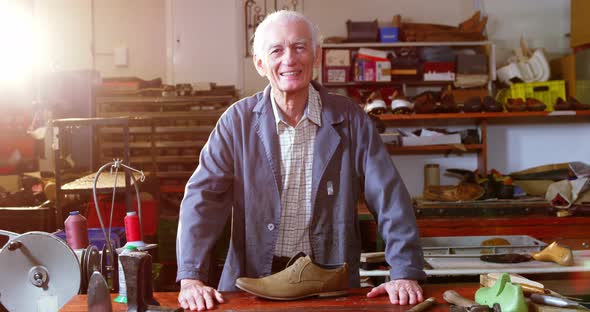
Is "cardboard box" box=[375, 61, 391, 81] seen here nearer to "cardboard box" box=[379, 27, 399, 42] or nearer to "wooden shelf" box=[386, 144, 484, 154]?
"cardboard box" box=[379, 27, 399, 42]

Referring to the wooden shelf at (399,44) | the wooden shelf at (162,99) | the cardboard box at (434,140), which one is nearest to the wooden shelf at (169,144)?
the wooden shelf at (162,99)

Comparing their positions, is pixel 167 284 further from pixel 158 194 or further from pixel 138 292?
pixel 138 292

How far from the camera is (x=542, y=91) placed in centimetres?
554

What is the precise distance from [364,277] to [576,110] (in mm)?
2685

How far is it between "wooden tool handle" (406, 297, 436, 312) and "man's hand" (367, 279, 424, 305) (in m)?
0.05

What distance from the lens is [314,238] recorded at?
2.27m

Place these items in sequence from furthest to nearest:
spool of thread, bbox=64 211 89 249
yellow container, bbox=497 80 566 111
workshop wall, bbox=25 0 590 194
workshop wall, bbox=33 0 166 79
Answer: workshop wall, bbox=33 0 166 79 → workshop wall, bbox=25 0 590 194 → yellow container, bbox=497 80 566 111 → spool of thread, bbox=64 211 89 249

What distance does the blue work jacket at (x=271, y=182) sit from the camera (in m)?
2.21

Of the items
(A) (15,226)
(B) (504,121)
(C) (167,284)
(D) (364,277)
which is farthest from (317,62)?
(B) (504,121)

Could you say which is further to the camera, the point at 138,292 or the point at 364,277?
the point at 364,277

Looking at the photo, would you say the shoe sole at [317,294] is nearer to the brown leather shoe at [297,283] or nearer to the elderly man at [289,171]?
the brown leather shoe at [297,283]

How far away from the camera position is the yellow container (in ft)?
18.1

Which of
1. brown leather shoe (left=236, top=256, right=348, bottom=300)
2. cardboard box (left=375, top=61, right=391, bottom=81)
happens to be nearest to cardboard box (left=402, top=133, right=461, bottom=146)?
cardboard box (left=375, top=61, right=391, bottom=81)

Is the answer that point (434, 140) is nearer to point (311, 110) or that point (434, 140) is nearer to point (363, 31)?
point (363, 31)
